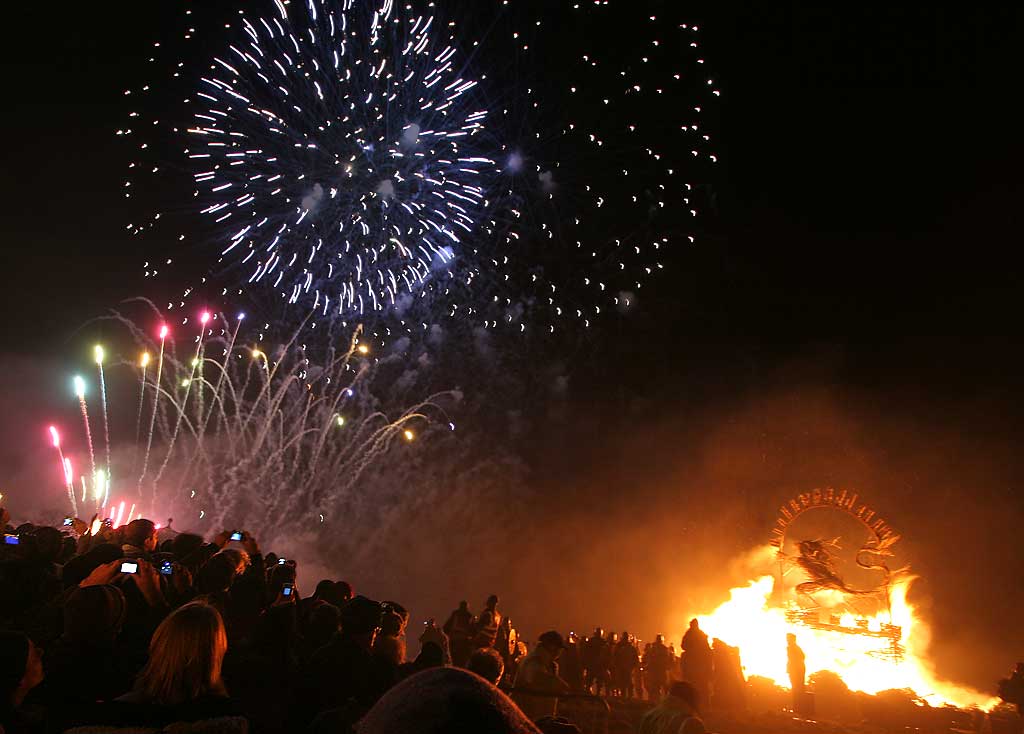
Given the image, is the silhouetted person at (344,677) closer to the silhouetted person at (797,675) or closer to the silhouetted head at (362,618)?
the silhouetted head at (362,618)

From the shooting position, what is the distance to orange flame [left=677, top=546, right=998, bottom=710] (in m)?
20.4

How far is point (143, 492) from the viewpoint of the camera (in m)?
34.6

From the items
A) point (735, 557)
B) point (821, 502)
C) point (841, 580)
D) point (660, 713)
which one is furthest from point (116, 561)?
point (735, 557)

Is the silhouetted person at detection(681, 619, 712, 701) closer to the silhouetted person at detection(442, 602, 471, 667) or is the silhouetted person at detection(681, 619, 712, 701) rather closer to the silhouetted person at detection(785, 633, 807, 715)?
the silhouetted person at detection(442, 602, 471, 667)

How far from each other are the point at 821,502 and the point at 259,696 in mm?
24632

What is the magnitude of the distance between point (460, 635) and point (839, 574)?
18206mm

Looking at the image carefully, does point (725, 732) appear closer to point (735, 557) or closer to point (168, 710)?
point (168, 710)

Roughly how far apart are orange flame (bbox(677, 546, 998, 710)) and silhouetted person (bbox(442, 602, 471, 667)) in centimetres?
1231

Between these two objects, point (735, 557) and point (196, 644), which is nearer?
point (196, 644)

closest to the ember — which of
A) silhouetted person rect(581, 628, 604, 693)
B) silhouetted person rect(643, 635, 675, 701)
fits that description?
silhouetted person rect(643, 635, 675, 701)

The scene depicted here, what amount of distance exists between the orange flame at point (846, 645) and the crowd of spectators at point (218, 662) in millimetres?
17218

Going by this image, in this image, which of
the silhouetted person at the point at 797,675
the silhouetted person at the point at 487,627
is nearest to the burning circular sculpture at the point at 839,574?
the silhouetted person at the point at 797,675

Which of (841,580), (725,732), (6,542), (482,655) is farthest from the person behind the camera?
(841,580)

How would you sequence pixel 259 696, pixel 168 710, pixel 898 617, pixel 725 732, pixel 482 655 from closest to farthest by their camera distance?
pixel 168 710 → pixel 259 696 → pixel 482 655 → pixel 725 732 → pixel 898 617
